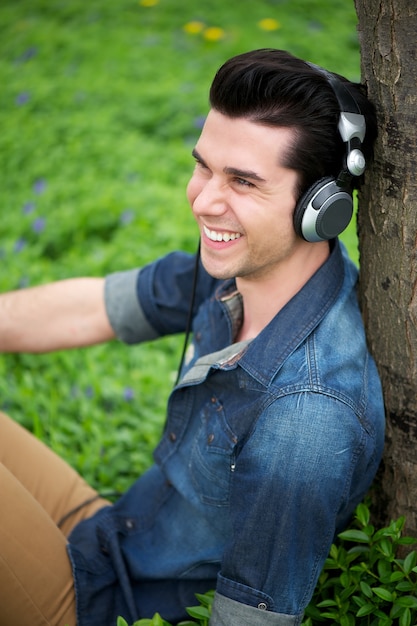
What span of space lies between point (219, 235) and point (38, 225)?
2.49 meters

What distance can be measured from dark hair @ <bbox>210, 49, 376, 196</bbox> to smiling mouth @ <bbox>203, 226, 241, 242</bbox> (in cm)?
19

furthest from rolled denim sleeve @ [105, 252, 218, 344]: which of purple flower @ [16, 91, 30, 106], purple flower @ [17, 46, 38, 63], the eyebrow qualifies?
purple flower @ [17, 46, 38, 63]

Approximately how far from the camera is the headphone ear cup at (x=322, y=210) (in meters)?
1.63

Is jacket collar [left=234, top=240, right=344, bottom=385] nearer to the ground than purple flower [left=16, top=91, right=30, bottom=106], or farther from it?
farther from it

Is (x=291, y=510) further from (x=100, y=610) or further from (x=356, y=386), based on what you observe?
(x=100, y=610)

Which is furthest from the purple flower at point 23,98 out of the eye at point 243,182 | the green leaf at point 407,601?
the green leaf at point 407,601

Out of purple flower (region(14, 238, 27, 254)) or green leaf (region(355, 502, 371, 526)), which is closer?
green leaf (region(355, 502, 371, 526))

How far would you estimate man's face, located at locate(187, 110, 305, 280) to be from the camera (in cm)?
163

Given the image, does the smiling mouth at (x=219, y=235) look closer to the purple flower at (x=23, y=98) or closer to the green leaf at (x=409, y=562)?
the green leaf at (x=409, y=562)

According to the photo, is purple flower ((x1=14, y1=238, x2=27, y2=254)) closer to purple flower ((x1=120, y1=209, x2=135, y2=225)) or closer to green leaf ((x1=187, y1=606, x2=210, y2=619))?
purple flower ((x1=120, y1=209, x2=135, y2=225))

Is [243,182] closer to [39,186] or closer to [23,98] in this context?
[39,186]

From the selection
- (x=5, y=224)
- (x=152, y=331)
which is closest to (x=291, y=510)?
(x=152, y=331)

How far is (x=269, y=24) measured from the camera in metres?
5.18

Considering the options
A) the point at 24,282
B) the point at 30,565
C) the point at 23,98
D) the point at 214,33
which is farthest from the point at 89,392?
the point at 214,33
